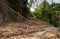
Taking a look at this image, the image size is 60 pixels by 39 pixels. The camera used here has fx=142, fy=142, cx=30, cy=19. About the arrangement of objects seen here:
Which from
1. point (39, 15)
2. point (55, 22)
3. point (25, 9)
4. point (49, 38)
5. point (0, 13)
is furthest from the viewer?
point (39, 15)

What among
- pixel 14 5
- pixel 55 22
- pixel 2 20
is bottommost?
pixel 55 22

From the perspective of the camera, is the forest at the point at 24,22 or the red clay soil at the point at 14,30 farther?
the forest at the point at 24,22

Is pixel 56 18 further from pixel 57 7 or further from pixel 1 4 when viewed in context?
pixel 1 4

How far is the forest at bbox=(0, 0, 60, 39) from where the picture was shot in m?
9.54

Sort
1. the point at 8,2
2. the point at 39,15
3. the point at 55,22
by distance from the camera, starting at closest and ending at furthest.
A: the point at 8,2 < the point at 55,22 < the point at 39,15

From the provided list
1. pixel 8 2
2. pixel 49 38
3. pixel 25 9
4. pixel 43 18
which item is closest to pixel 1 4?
pixel 8 2

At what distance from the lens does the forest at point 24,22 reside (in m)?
9.54

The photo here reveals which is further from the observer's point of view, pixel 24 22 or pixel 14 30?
pixel 24 22

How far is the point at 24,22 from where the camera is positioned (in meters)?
15.4

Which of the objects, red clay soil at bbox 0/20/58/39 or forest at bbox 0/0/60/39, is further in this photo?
forest at bbox 0/0/60/39

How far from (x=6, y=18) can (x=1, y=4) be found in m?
1.55

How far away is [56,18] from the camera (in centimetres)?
2120

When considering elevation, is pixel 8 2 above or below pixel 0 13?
above

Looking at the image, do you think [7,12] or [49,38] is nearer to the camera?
[49,38]
